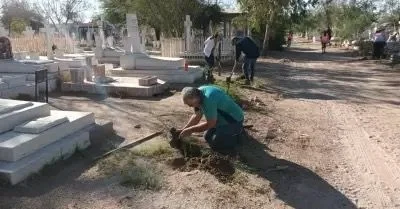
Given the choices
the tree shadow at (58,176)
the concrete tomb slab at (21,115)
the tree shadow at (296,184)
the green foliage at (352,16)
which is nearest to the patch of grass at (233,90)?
the tree shadow at (296,184)

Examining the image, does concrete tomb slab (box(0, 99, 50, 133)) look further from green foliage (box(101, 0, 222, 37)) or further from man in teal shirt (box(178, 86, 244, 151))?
green foliage (box(101, 0, 222, 37))

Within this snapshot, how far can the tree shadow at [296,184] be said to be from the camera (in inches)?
191

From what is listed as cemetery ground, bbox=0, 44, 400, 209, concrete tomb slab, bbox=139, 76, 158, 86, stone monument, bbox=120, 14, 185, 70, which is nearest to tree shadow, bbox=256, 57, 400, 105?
cemetery ground, bbox=0, 44, 400, 209

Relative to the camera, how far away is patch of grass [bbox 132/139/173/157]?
19.9 ft

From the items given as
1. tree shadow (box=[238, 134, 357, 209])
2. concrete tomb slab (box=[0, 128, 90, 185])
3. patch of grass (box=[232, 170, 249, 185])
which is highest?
concrete tomb slab (box=[0, 128, 90, 185])

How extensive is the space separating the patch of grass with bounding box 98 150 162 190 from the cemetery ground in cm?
1

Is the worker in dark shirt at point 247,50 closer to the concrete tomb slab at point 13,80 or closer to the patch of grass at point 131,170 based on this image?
the concrete tomb slab at point 13,80

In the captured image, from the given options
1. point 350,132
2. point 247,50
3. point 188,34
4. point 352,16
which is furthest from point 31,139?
point 352,16

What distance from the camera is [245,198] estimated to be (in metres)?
4.84

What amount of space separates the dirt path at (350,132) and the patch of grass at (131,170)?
1.96m

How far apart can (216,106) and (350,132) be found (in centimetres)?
312

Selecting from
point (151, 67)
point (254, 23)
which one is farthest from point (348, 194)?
point (254, 23)

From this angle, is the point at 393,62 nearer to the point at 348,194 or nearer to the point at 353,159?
the point at 353,159

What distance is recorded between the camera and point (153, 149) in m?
6.18
